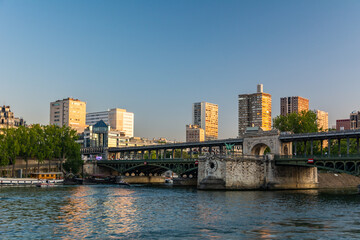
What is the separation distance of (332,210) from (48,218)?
33296 millimetres

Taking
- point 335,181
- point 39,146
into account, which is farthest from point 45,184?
point 335,181

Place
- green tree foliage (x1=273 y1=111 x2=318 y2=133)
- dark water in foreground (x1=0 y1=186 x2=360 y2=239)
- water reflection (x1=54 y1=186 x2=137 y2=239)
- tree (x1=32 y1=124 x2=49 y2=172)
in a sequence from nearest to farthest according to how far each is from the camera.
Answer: dark water in foreground (x1=0 y1=186 x2=360 y2=239), water reflection (x1=54 y1=186 x2=137 y2=239), tree (x1=32 y1=124 x2=49 y2=172), green tree foliage (x1=273 y1=111 x2=318 y2=133)

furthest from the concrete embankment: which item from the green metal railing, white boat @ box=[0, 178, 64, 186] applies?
white boat @ box=[0, 178, 64, 186]

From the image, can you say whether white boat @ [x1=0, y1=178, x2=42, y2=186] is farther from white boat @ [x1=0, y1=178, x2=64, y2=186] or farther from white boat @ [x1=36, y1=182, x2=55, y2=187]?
white boat @ [x1=36, y1=182, x2=55, y2=187]

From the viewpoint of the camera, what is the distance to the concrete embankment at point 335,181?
372ft

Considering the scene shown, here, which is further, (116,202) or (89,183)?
(89,183)

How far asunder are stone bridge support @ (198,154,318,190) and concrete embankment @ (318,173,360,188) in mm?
13647

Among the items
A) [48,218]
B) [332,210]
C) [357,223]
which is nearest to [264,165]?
[332,210]

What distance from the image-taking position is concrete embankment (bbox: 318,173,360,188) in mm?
113312

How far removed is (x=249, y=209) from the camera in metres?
55.6

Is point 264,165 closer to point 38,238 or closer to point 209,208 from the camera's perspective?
point 209,208

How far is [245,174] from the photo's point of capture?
308ft

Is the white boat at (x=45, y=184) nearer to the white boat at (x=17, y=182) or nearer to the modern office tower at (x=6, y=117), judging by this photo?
the white boat at (x=17, y=182)

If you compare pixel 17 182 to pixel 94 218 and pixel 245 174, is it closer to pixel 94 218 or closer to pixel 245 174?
pixel 245 174
